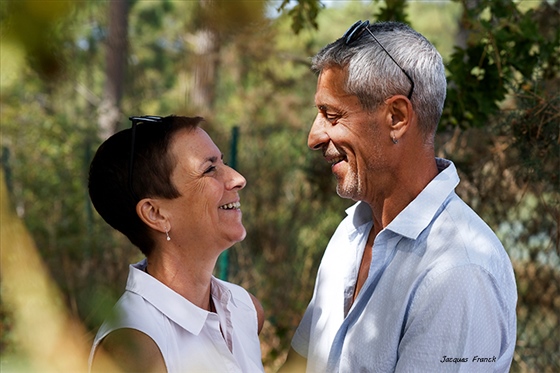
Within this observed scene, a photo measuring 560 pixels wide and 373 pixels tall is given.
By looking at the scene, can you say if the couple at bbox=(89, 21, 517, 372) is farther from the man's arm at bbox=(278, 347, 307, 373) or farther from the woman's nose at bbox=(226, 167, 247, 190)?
the man's arm at bbox=(278, 347, 307, 373)

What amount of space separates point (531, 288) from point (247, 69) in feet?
21.7

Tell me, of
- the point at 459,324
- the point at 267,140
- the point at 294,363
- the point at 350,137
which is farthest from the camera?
the point at 267,140

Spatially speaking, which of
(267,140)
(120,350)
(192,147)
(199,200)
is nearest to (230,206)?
(199,200)

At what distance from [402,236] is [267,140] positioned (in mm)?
4872

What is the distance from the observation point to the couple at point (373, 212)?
1.89m

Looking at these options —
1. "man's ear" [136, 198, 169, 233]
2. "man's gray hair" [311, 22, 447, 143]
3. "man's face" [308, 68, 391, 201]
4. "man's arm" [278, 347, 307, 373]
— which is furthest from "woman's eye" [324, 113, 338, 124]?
"man's arm" [278, 347, 307, 373]

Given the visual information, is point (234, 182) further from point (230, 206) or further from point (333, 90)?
point (333, 90)

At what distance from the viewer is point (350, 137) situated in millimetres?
2135

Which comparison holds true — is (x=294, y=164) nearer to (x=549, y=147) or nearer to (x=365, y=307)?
(x=549, y=147)

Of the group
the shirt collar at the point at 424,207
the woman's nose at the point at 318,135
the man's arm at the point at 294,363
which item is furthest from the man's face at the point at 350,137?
the man's arm at the point at 294,363

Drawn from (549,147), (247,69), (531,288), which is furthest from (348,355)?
(247,69)

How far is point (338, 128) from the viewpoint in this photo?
2.16 metres

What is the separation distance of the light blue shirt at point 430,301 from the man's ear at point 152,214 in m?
0.63

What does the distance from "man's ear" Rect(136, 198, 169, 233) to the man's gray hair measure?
68cm
